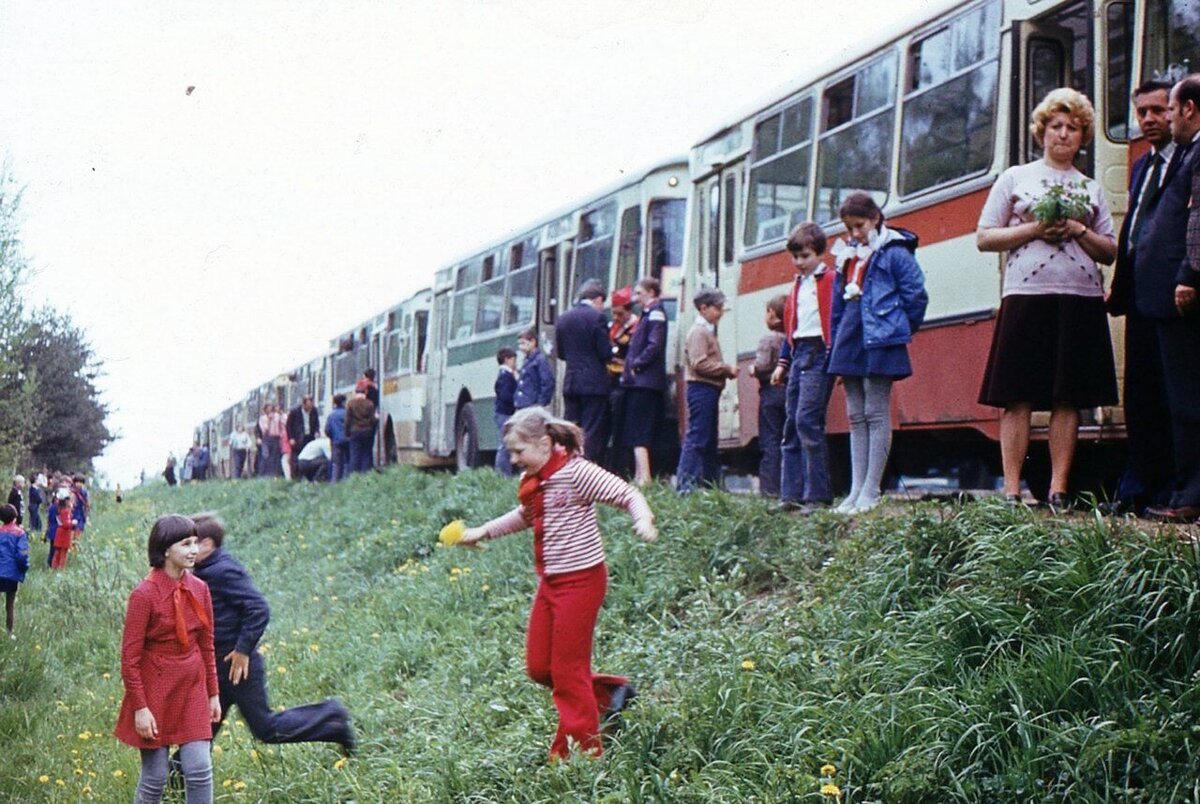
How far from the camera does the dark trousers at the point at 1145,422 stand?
7.13 meters

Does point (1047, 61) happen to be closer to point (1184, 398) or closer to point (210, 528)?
point (1184, 398)

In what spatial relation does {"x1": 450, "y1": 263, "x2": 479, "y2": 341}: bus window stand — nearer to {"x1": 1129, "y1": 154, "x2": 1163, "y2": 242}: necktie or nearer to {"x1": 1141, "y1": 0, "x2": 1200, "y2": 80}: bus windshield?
{"x1": 1141, "y1": 0, "x2": 1200, "y2": 80}: bus windshield

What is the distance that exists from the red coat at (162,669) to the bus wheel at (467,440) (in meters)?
14.1

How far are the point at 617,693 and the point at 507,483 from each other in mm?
8709

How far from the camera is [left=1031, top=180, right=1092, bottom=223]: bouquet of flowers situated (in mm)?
7164

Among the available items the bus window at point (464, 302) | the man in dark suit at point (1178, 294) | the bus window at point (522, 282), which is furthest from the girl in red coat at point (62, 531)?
the man in dark suit at point (1178, 294)

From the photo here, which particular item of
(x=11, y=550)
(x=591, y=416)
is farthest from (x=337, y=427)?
(x=11, y=550)

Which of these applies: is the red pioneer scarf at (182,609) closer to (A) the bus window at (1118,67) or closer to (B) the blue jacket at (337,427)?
(A) the bus window at (1118,67)

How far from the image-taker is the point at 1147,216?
6.97 metres

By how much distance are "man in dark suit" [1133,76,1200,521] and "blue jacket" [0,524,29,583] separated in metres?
8.23

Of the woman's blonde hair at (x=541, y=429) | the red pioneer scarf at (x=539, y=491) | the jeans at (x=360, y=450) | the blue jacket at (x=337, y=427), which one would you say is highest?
the blue jacket at (x=337, y=427)

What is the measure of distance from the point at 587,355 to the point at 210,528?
240 inches

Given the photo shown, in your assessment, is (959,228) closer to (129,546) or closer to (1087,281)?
(1087,281)

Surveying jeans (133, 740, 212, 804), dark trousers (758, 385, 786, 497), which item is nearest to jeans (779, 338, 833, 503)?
dark trousers (758, 385, 786, 497)
